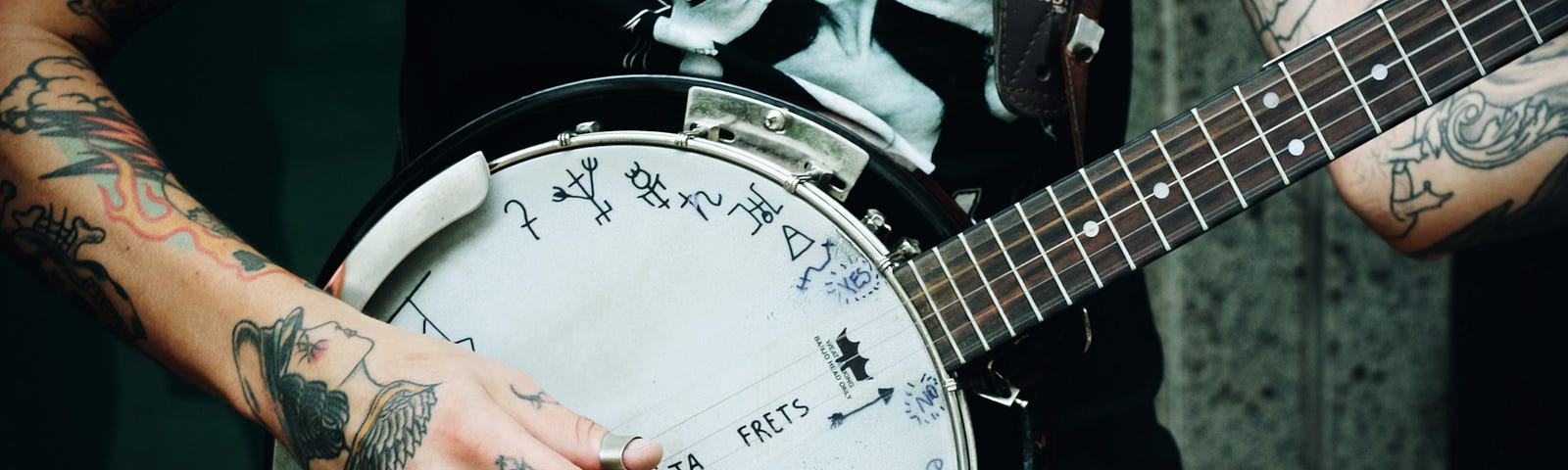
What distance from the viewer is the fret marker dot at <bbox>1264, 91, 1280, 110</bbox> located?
32.9 inches

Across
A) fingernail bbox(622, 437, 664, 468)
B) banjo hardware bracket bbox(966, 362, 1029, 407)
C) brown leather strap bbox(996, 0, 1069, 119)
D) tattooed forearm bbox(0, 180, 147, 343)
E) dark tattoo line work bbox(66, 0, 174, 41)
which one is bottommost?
banjo hardware bracket bbox(966, 362, 1029, 407)

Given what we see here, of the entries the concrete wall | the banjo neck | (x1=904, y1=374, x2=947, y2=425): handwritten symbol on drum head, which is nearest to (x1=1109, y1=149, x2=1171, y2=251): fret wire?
the banjo neck

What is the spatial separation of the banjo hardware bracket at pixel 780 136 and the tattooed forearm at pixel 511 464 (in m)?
0.30

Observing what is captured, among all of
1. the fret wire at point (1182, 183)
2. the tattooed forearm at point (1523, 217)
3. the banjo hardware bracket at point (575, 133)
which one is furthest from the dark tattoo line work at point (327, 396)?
the tattooed forearm at point (1523, 217)

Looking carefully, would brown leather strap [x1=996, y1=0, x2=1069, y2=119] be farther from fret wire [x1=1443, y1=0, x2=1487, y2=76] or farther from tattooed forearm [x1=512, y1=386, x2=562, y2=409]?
tattooed forearm [x1=512, y1=386, x2=562, y2=409]

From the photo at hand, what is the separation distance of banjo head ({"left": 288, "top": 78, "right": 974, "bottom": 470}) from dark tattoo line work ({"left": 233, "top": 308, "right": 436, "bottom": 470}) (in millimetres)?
92

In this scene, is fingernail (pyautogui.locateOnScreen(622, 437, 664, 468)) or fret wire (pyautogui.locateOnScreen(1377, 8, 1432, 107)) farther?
fret wire (pyautogui.locateOnScreen(1377, 8, 1432, 107))

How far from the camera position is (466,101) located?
1.03 m

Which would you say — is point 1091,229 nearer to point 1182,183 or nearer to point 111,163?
point 1182,183

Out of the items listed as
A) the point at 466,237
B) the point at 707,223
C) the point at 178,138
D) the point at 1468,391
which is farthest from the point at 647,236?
the point at 1468,391

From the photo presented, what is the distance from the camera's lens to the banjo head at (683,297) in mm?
850

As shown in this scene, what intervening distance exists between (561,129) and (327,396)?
30 cm

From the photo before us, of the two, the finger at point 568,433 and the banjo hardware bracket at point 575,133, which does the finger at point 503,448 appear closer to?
the finger at point 568,433

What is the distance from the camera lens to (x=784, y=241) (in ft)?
2.81
